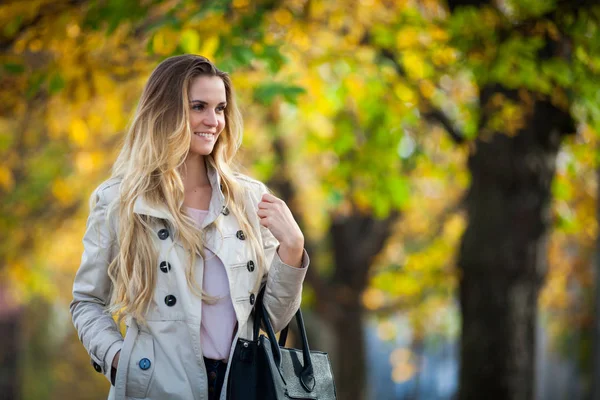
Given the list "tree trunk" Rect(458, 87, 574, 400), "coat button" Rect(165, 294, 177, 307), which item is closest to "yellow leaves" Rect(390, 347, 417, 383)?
"tree trunk" Rect(458, 87, 574, 400)

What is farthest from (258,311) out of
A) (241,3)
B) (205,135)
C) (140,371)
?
(241,3)

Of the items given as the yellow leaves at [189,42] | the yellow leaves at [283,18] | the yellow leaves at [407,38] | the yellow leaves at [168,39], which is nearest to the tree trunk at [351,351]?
the yellow leaves at [407,38]

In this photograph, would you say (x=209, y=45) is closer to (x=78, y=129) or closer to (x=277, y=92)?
(x=277, y=92)

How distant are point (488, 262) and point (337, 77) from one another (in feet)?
6.83

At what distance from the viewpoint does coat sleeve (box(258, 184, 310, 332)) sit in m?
3.21

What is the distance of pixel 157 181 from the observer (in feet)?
10.8

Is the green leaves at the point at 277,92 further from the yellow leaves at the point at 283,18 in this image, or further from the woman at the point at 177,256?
the woman at the point at 177,256

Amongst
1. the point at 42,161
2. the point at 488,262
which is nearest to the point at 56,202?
the point at 42,161

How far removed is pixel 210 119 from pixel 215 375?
0.98 metres

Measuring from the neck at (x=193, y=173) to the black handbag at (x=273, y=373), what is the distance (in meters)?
0.65

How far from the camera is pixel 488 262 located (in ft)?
23.8

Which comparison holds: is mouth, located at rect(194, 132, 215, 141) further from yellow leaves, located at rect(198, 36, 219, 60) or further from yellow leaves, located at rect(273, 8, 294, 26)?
yellow leaves, located at rect(273, 8, 294, 26)

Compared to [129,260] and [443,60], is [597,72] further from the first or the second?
[129,260]

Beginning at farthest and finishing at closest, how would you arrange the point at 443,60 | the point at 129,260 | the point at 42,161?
the point at 42,161 < the point at 443,60 < the point at 129,260
